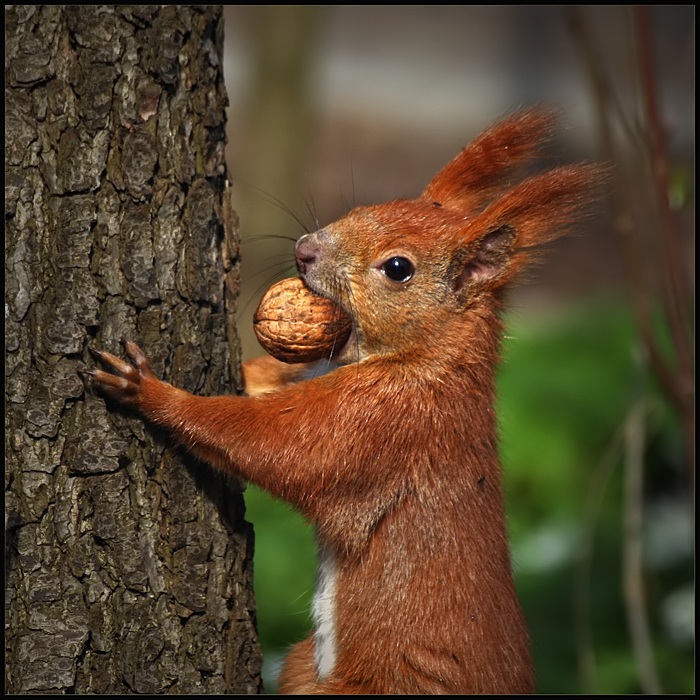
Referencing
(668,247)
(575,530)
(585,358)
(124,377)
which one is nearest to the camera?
(124,377)

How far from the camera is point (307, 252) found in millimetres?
2918

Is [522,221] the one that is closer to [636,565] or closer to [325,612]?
[325,612]

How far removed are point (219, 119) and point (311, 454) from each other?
3.26 feet

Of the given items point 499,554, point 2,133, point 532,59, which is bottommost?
point 499,554

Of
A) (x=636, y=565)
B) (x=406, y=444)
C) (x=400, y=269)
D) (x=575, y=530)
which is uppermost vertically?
(x=400, y=269)

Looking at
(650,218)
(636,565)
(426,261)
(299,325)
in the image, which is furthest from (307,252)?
(636,565)

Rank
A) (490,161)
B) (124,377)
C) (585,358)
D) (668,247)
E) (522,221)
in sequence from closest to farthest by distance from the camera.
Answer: (124,377) < (522,221) < (490,161) < (668,247) < (585,358)

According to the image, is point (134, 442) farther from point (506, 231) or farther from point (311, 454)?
point (506, 231)

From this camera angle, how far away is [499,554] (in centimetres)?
289

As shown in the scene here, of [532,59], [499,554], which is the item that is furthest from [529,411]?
[532,59]

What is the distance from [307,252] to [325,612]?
1123 millimetres

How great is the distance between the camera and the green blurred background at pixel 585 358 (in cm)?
377

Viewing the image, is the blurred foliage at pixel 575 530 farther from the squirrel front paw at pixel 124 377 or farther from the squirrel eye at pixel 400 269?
the squirrel front paw at pixel 124 377

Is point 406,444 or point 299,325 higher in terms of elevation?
point 299,325
